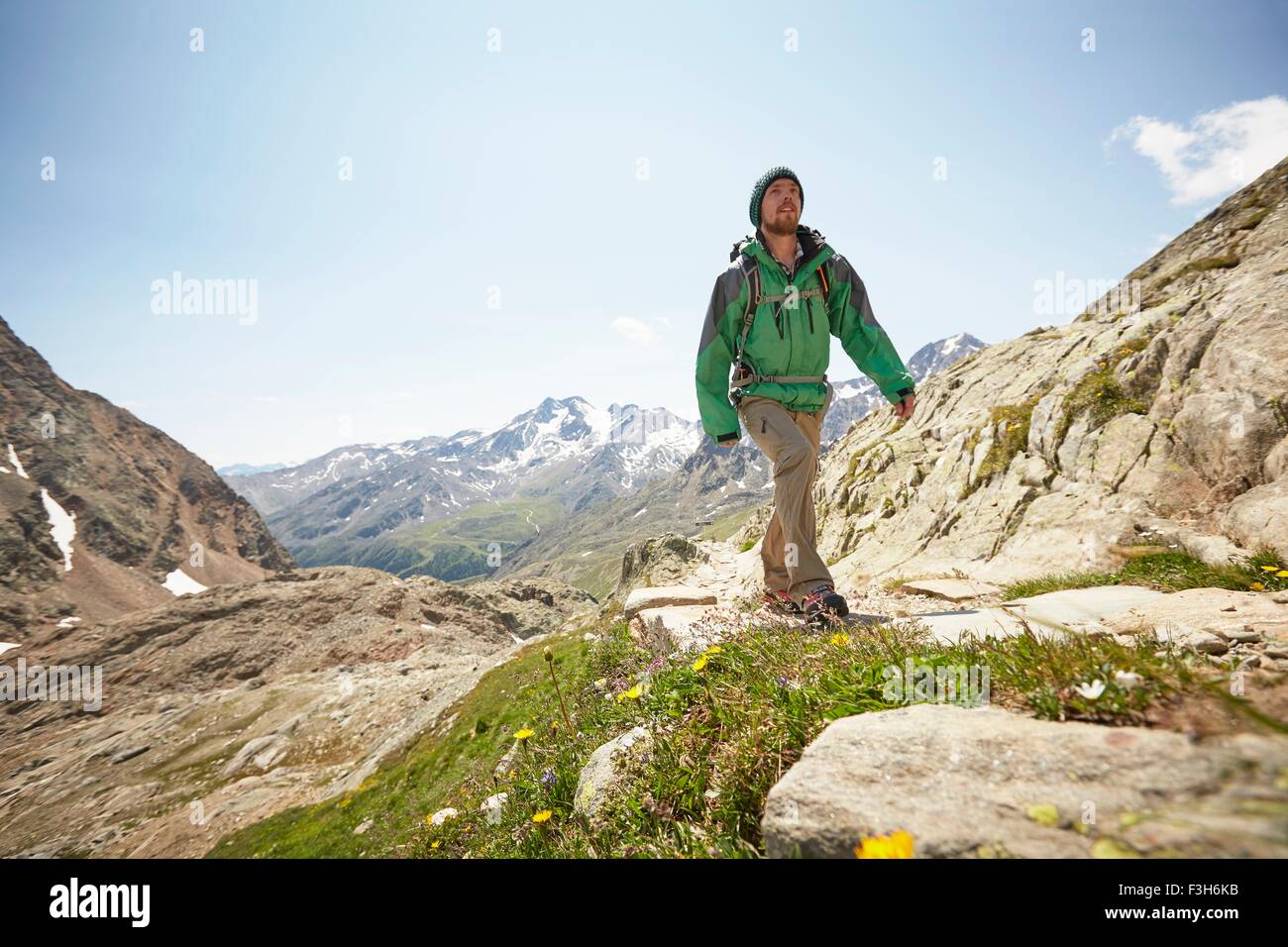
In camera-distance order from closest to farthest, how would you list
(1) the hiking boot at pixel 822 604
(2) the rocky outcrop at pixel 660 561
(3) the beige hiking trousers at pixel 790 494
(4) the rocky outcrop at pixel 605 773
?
(4) the rocky outcrop at pixel 605 773 → (1) the hiking boot at pixel 822 604 → (3) the beige hiking trousers at pixel 790 494 → (2) the rocky outcrop at pixel 660 561

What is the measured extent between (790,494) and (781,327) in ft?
6.91

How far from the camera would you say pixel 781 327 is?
6.36m

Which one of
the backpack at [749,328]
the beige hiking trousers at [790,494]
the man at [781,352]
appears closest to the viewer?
the beige hiking trousers at [790,494]

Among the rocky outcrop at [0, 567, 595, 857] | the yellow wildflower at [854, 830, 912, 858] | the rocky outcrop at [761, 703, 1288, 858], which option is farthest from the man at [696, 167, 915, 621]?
the rocky outcrop at [0, 567, 595, 857]

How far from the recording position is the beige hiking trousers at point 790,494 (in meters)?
5.99

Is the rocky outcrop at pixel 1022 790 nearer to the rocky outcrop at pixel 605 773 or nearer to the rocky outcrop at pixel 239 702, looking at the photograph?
the rocky outcrop at pixel 605 773

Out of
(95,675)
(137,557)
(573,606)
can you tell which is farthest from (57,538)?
(573,606)

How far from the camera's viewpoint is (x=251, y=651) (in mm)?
46406

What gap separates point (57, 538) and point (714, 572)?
192m

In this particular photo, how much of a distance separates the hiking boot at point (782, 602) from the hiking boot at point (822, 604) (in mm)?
127

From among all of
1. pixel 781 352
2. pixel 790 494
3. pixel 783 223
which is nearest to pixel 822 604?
pixel 790 494

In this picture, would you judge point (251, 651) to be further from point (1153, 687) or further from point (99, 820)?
point (1153, 687)

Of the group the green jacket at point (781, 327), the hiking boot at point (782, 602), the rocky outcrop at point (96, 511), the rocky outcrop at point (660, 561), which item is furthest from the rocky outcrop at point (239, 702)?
the rocky outcrop at point (96, 511)

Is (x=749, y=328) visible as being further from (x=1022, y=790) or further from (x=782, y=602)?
(x=1022, y=790)
